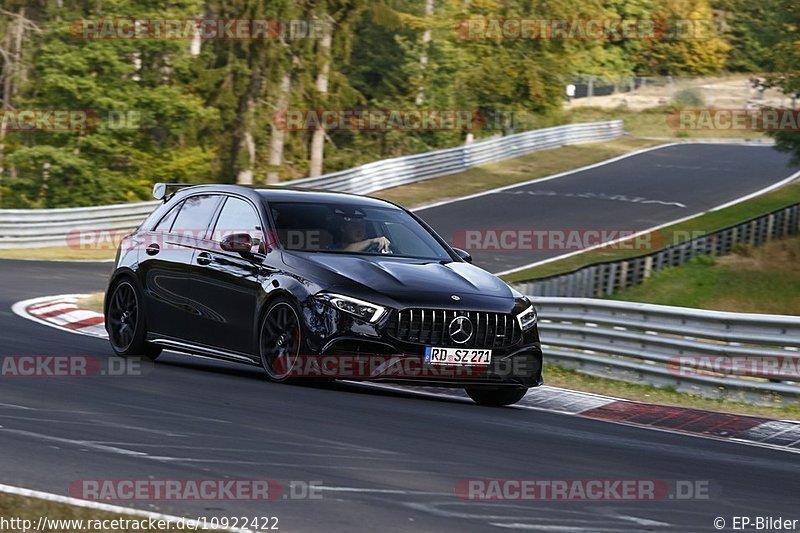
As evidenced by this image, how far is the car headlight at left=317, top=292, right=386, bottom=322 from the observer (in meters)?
10.6

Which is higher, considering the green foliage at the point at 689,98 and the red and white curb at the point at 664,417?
the red and white curb at the point at 664,417

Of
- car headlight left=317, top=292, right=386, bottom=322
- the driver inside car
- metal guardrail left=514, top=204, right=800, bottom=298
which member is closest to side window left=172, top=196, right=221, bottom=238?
the driver inside car


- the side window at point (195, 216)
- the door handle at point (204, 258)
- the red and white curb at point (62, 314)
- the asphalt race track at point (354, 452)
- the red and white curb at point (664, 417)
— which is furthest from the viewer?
the red and white curb at point (62, 314)

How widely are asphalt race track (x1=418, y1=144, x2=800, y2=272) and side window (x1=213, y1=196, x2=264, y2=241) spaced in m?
17.4

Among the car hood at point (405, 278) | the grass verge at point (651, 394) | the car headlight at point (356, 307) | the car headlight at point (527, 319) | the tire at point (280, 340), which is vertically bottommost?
the grass verge at point (651, 394)

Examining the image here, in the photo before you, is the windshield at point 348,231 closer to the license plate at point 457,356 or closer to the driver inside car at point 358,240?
the driver inside car at point 358,240

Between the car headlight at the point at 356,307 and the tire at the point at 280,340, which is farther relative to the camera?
the tire at the point at 280,340

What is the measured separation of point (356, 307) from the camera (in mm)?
10680

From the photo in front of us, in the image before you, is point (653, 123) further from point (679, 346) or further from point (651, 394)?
point (651, 394)

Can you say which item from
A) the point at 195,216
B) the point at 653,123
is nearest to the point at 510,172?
the point at 653,123

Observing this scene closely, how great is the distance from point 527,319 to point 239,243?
2401mm

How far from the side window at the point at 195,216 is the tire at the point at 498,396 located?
8.98ft

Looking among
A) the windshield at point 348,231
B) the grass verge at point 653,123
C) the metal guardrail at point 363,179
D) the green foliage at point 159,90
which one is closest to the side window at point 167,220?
the windshield at point 348,231

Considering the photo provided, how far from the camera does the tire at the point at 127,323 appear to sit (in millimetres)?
12883
